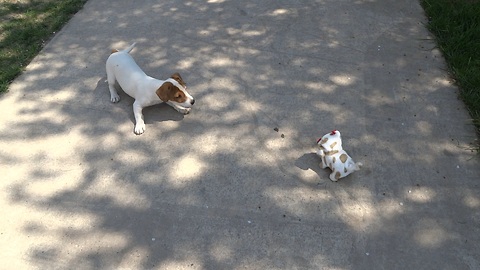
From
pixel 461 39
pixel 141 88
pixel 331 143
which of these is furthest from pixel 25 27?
pixel 461 39

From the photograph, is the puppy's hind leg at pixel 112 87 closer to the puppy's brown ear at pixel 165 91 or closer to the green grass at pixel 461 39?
the puppy's brown ear at pixel 165 91

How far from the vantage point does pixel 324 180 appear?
9.78 ft

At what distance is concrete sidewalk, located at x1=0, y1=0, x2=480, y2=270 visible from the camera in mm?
2648

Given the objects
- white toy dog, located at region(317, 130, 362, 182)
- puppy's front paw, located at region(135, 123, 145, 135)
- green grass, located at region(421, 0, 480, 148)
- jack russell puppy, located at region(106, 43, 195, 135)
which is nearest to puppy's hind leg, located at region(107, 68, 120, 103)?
jack russell puppy, located at region(106, 43, 195, 135)

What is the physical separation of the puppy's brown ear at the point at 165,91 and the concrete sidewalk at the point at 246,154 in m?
0.33

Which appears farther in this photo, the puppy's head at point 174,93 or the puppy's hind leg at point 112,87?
the puppy's hind leg at point 112,87

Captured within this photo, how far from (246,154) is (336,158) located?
73cm

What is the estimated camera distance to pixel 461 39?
400 centimetres

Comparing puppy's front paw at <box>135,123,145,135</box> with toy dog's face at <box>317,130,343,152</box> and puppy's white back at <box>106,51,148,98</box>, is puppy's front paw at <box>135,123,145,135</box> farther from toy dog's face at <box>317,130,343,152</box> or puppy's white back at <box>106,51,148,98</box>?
toy dog's face at <box>317,130,343,152</box>

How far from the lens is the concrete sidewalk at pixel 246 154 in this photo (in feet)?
8.69

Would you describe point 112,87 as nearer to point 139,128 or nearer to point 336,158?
→ point 139,128

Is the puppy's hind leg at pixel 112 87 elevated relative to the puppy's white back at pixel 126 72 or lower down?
lower down

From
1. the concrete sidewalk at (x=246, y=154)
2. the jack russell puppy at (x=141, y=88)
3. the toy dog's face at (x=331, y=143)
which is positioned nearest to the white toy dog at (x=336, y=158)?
the toy dog's face at (x=331, y=143)

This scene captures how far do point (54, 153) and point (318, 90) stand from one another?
7.87 feet
